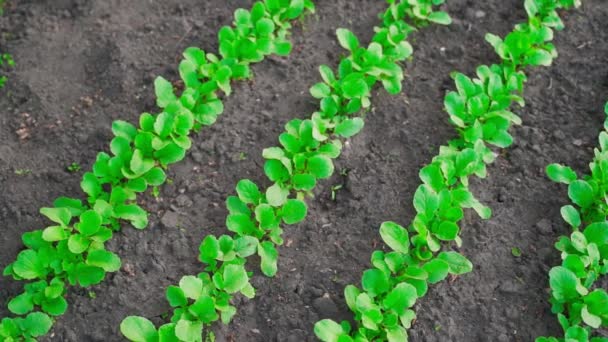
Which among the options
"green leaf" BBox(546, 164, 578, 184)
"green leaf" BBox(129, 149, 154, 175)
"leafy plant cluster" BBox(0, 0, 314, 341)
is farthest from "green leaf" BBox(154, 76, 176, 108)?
"green leaf" BBox(546, 164, 578, 184)

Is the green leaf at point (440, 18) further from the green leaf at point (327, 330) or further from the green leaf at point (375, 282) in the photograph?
the green leaf at point (327, 330)

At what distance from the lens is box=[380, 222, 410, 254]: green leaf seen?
2838 millimetres

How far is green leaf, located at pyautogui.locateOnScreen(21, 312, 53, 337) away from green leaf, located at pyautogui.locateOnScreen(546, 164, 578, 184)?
2.31 meters

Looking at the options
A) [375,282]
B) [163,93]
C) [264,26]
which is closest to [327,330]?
[375,282]

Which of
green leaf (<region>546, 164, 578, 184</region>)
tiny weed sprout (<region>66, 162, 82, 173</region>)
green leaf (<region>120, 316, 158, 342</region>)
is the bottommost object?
green leaf (<region>120, 316, 158, 342</region>)

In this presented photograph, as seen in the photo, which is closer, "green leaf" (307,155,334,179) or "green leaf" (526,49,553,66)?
"green leaf" (307,155,334,179)

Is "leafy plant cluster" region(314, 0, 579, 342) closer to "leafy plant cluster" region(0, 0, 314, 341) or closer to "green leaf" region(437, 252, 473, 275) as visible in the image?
"green leaf" region(437, 252, 473, 275)

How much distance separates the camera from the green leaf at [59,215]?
2.81 metres

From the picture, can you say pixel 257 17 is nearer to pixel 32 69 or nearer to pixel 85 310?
pixel 32 69

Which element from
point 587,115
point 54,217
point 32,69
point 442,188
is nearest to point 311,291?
point 442,188

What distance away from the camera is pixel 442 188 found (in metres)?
3.05

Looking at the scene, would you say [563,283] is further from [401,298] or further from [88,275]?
[88,275]

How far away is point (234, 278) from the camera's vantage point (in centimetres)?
269

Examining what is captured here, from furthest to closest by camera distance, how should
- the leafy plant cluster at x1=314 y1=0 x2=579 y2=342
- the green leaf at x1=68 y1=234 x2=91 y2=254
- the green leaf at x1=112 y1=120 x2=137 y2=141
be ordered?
the green leaf at x1=112 y1=120 x2=137 y2=141 → the green leaf at x1=68 y1=234 x2=91 y2=254 → the leafy plant cluster at x1=314 y1=0 x2=579 y2=342
